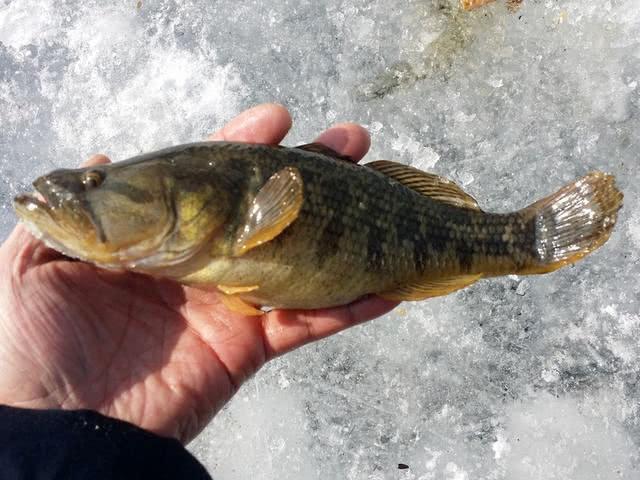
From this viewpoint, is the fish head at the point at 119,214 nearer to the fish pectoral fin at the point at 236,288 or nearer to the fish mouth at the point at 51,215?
the fish mouth at the point at 51,215

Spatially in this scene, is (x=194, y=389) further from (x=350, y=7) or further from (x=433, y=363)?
(x=350, y=7)

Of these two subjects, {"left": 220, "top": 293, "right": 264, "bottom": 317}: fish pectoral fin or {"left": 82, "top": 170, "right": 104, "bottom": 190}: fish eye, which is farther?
{"left": 220, "top": 293, "right": 264, "bottom": 317}: fish pectoral fin

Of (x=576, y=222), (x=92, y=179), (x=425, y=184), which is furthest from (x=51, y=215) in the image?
(x=576, y=222)

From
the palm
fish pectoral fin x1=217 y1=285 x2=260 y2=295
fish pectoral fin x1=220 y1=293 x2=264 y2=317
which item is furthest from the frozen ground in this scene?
fish pectoral fin x1=217 y1=285 x2=260 y2=295

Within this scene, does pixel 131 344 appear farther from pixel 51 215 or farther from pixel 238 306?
pixel 51 215

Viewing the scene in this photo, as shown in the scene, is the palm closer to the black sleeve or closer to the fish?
the black sleeve

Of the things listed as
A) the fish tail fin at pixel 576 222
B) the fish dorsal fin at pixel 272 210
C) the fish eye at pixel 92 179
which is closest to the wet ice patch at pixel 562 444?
the fish tail fin at pixel 576 222

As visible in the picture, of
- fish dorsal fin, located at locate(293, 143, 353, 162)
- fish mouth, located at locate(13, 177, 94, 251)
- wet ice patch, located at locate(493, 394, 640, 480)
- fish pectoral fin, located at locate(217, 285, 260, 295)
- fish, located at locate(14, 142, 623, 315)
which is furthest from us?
wet ice patch, located at locate(493, 394, 640, 480)
